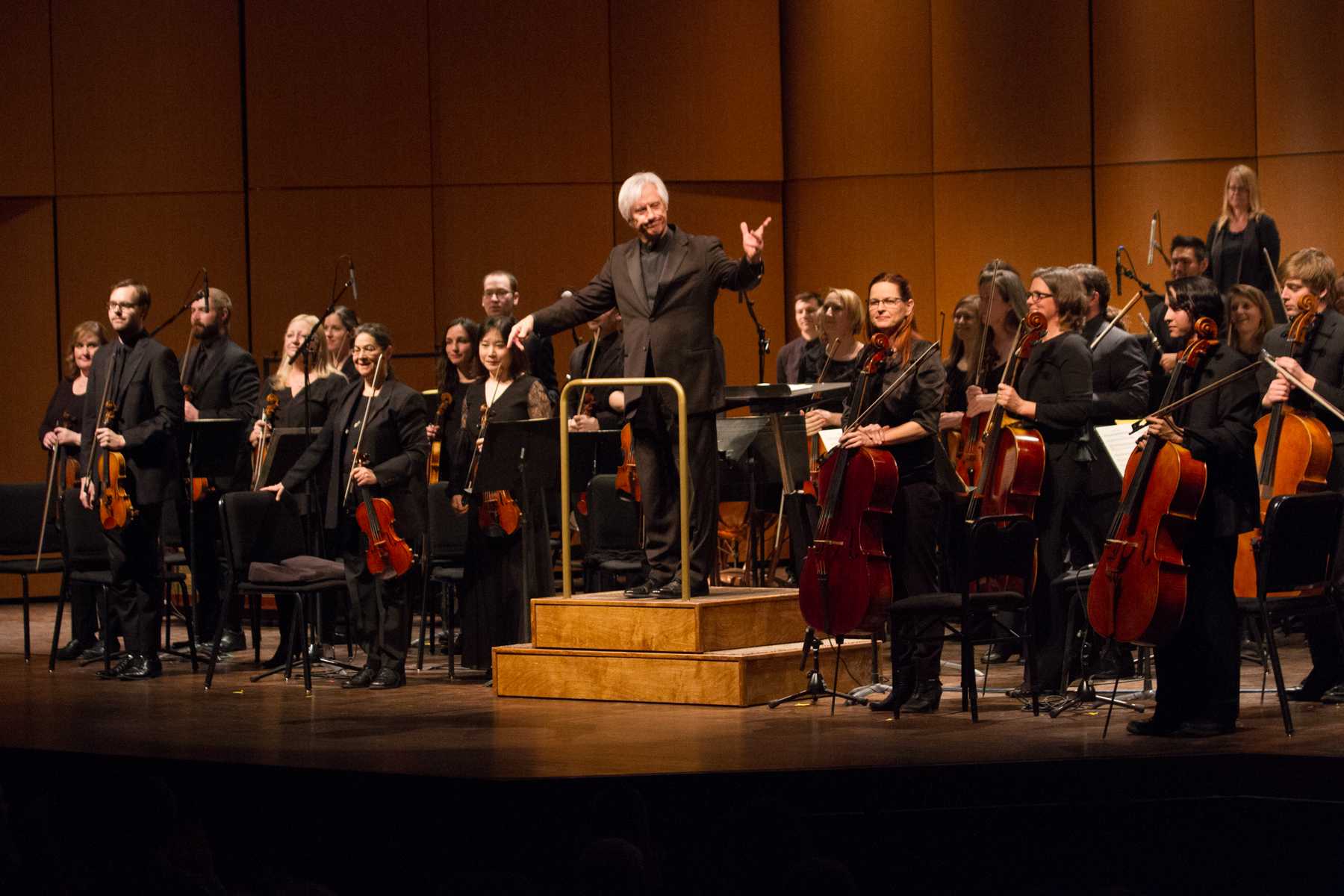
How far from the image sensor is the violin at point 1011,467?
5.35 metres

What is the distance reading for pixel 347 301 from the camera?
386 inches

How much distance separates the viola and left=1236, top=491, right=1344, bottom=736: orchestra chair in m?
1.04

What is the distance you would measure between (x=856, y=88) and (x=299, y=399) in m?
3.99

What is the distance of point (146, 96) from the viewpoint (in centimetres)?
979

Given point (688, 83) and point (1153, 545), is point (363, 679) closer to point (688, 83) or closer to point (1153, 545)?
point (1153, 545)

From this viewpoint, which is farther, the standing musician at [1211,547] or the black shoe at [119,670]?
the black shoe at [119,670]

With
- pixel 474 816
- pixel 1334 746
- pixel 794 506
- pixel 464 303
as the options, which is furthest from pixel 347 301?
pixel 1334 746

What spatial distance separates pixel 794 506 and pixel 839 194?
163 inches

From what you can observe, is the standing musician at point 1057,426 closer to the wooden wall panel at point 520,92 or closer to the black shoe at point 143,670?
the black shoe at point 143,670

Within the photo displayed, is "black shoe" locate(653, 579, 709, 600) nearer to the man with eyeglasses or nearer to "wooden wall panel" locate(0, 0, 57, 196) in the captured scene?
the man with eyeglasses

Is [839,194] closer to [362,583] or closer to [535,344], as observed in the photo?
[535,344]

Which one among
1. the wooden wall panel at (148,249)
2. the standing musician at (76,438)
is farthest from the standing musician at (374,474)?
the wooden wall panel at (148,249)

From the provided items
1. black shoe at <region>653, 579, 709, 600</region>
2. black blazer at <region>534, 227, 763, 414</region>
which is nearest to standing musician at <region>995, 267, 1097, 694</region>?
black blazer at <region>534, 227, 763, 414</region>

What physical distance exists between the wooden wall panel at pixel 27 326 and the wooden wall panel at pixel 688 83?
3.30m
